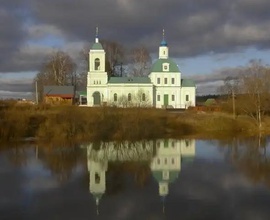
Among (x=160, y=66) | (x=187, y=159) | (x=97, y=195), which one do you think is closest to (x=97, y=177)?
(x=97, y=195)

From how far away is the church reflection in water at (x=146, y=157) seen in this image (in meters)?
17.9

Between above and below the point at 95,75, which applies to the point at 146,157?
below

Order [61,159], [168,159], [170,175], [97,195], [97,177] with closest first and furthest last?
[97,195] < [97,177] < [170,175] < [168,159] < [61,159]

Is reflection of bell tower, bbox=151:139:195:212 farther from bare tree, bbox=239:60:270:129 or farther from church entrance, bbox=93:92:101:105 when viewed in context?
church entrance, bbox=93:92:101:105

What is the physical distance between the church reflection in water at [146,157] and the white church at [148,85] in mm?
24877

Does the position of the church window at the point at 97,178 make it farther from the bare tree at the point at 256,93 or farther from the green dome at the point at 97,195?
the bare tree at the point at 256,93

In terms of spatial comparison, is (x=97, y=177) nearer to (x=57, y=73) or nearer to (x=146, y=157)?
(x=146, y=157)

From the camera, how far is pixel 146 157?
1000 inches

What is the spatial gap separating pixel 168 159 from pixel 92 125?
50.4ft

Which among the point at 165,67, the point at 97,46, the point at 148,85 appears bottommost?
the point at 148,85

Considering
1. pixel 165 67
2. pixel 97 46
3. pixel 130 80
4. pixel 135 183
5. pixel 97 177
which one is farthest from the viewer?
pixel 165 67

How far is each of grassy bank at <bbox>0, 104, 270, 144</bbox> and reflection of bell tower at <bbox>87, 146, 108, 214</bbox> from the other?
12.4 m

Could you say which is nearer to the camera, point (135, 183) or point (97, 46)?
point (135, 183)

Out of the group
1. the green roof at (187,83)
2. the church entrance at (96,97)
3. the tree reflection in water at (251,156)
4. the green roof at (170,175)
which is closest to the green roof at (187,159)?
the tree reflection in water at (251,156)
